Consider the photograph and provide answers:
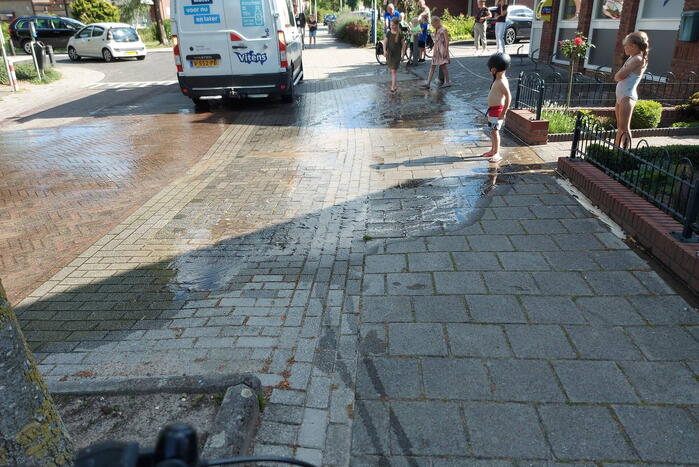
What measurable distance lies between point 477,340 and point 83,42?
28.0 meters

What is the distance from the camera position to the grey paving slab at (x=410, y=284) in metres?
4.21

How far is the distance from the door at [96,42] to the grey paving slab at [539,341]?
27252 mm

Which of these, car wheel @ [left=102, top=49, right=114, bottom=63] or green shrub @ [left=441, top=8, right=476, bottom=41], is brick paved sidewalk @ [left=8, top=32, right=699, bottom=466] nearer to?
car wheel @ [left=102, top=49, right=114, bottom=63]

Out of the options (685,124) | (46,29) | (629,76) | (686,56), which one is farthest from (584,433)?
(46,29)

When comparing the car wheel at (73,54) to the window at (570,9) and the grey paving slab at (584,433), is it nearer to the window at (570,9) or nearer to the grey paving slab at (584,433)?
the window at (570,9)

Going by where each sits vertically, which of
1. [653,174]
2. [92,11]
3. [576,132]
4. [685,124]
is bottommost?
[685,124]

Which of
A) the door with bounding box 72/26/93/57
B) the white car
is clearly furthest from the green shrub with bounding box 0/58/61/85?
the door with bounding box 72/26/93/57

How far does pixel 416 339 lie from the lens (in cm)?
359

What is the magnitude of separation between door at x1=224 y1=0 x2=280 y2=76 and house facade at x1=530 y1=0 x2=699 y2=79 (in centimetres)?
789

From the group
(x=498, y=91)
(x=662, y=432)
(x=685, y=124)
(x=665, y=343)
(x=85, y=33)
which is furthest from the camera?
(x=85, y=33)

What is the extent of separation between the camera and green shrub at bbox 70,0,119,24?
36.7m

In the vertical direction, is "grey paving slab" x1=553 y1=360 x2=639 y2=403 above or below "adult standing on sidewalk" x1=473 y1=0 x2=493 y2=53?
below

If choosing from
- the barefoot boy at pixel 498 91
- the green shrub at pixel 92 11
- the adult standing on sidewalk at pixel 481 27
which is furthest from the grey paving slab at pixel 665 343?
the green shrub at pixel 92 11

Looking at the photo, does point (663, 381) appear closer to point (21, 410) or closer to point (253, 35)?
point (21, 410)
